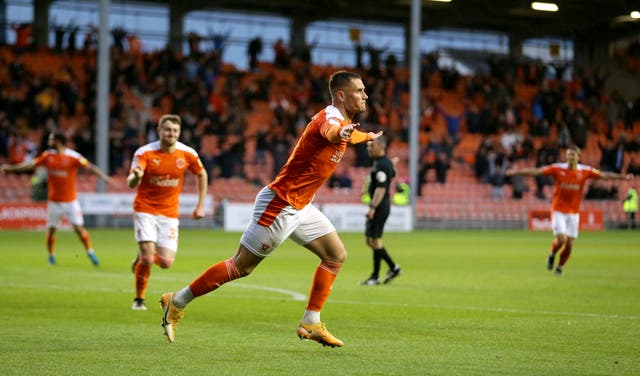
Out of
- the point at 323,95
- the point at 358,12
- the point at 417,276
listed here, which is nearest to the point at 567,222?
the point at 417,276

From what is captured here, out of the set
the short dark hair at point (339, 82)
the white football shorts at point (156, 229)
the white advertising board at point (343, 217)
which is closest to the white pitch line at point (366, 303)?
the white football shorts at point (156, 229)

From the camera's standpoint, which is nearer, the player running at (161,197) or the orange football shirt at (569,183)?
the player running at (161,197)

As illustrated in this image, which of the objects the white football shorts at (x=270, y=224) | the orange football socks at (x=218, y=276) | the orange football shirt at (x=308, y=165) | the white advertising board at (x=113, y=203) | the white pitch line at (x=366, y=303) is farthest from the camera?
Result: the white advertising board at (x=113, y=203)

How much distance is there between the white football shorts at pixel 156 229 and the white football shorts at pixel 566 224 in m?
9.05

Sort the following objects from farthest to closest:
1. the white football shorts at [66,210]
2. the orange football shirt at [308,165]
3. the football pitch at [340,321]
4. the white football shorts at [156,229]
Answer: the white football shorts at [66,210] < the white football shorts at [156,229] < the orange football shirt at [308,165] < the football pitch at [340,321]

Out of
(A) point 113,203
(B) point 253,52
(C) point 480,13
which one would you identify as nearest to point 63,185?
(A) point 113,203

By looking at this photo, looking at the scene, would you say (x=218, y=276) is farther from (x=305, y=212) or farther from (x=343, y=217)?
(x=343, y=217)

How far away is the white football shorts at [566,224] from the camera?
19547 millimetres

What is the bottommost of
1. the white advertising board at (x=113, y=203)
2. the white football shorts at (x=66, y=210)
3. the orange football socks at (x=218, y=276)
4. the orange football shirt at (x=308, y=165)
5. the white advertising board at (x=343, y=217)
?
the white advertising board at (x=343, y=217)

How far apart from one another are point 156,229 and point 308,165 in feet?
14.5

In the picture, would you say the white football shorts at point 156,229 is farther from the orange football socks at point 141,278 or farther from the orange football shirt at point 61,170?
the orange football shirt at point 61,170

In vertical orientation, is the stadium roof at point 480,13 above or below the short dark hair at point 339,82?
above

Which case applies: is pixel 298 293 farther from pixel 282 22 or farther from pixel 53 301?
pixel 282 22

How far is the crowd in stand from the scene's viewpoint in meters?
38.6
